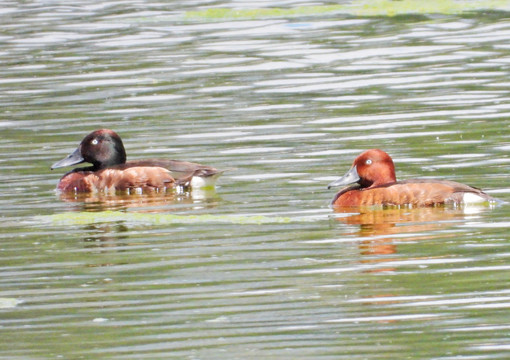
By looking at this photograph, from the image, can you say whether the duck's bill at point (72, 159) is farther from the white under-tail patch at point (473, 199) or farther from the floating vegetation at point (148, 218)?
the white under-tail patch at point (473, 199)

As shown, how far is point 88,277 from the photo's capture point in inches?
335

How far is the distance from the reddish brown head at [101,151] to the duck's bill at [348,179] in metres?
2.66

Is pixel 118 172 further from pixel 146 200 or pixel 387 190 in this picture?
pixel 387 190

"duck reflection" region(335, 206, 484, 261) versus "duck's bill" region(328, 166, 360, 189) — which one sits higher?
"duck's bill" region(328, 166, 360, 189)

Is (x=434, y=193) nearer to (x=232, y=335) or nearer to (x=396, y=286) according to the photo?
(x=396, y=286)

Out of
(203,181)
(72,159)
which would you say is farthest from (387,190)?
(72,159)

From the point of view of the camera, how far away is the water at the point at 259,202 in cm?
699

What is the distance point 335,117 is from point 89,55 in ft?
23.0

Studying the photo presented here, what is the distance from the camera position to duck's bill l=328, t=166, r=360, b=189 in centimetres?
1133

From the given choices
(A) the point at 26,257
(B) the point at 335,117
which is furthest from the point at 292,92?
(A) the point at 26,257

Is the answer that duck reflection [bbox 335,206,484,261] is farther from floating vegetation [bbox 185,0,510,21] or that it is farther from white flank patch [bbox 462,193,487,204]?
floating vegetation [bbox 185,0,510,21]

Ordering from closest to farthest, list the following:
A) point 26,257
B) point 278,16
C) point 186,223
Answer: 1. point 26,257
2. point 186,223
3. point 278,16

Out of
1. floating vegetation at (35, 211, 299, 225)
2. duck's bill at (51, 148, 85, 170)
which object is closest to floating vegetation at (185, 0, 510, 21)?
duck's bill at (51, 148, 85, 170)

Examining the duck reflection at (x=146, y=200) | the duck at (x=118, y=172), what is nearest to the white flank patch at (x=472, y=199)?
the duck reflection at (x=146, y=200)
